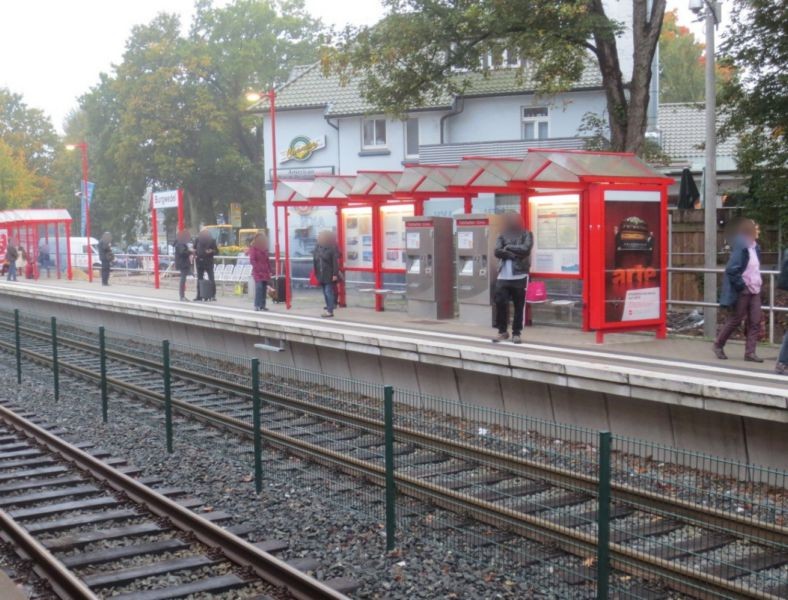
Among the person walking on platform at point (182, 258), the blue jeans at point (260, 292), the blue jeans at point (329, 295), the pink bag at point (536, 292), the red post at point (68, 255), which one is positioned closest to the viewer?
the pink bag at point (536, 292)

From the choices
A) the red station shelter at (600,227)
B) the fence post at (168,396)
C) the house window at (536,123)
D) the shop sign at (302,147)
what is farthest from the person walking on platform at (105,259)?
the fence post at (168,396)

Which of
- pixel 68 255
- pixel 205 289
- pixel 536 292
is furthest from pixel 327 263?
pixel 68 255

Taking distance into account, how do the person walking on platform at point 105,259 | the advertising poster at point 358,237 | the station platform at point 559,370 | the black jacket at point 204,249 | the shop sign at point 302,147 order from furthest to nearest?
the shop sign at point 302,147 < the person walking on platform at point 105,259 < the black jacket at point 204,249 < the advertising poster at point 358,237 < the station platform at point 559,370

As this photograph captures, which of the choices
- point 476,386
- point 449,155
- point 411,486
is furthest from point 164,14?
point 411,486

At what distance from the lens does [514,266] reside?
13.5 meters

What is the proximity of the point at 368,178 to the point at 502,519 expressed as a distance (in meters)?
12.3

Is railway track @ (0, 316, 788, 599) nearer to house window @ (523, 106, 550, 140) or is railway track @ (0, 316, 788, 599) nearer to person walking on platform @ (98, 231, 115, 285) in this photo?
person walking on platform @ (98, 231, 115, 285)

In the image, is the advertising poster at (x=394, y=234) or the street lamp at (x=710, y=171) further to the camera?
the advertising poster at (x=394, y=234)

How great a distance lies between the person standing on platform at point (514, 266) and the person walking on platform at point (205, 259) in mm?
11056

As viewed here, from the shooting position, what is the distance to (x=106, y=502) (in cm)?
930

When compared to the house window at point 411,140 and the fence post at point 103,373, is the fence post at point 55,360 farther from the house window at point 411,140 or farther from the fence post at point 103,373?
the house window at point 411,140

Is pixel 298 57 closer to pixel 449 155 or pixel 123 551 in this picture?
pixel 449 155

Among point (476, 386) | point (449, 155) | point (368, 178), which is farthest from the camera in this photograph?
point (449, 155)

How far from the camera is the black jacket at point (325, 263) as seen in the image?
59.4 feet
